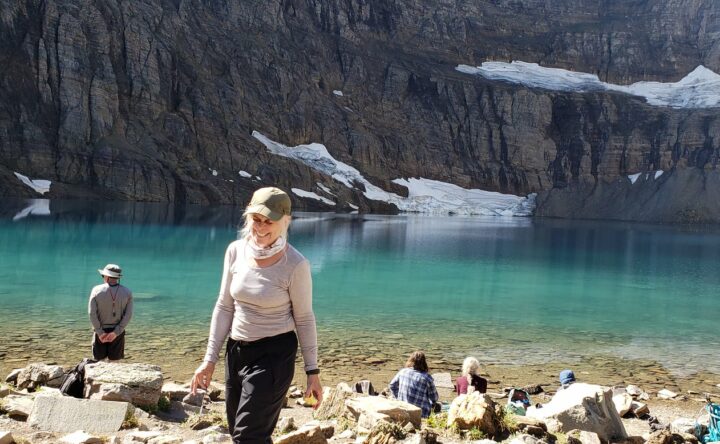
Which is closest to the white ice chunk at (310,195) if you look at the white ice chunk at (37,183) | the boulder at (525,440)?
the white ice chunk at (37,183)

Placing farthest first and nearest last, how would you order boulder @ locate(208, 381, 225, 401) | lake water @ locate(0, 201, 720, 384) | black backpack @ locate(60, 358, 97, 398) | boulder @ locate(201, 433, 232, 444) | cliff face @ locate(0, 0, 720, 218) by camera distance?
cliff face @ locate(0, 0, 720, 218) < lake water @ locate(0, 201, 720, 384) < boulder @ locate(208, 381, 225, 401) < black backpack @ locate(60, 358, 97, 398) < boulder @ locate(201, 433, 232, 444)

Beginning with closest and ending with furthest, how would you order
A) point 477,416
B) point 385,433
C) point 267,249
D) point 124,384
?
point 267,249, point 385,433, point 477,416, point 124,384

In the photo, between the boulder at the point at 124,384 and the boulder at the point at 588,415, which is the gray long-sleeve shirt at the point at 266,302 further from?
the boulder at the point at 588,415

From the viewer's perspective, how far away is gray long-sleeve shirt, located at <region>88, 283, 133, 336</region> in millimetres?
9188

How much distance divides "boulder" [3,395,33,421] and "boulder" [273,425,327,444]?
2695 mm

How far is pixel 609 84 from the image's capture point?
7052 inches

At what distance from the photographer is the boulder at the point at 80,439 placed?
5.67 m

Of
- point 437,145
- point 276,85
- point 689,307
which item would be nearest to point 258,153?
point 276,85

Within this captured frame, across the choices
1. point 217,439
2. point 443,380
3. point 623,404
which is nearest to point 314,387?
point 217,439

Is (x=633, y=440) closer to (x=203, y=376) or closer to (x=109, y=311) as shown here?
(x=203, y=376)

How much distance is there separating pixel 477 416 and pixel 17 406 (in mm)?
4822

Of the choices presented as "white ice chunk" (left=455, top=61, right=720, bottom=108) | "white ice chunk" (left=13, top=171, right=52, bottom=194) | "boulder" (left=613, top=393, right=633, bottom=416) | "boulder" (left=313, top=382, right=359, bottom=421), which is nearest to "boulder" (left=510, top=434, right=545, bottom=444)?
"boulder" (left=313, top=382, right=359, bottom=421)

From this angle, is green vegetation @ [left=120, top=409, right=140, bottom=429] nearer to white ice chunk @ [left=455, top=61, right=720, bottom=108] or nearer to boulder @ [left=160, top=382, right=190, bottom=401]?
boulder @ [left=160, top=382, right=190, bottom=401]

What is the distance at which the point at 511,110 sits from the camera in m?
160
